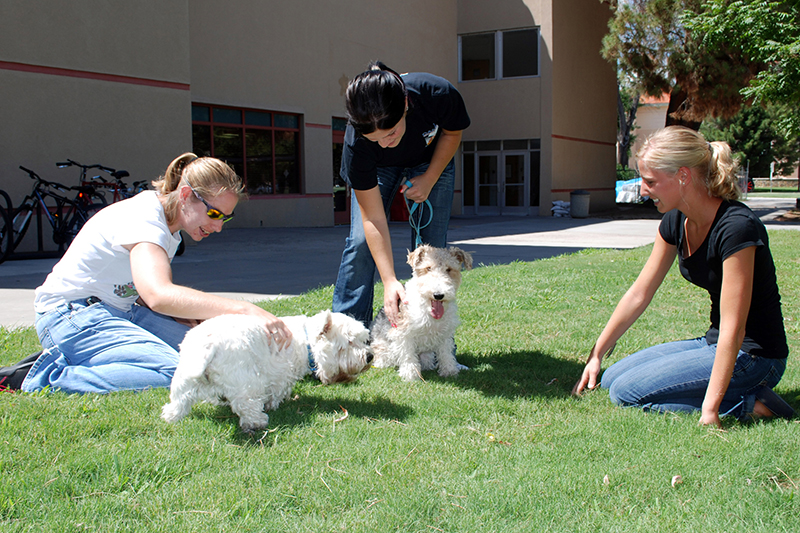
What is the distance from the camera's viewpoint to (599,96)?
27.9 metres

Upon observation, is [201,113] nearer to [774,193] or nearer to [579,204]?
[579,204]

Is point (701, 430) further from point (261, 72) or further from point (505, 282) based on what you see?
point (261, 72)

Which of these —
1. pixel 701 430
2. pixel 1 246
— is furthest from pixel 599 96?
pixel 701 430

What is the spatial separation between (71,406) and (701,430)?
3.31 metres

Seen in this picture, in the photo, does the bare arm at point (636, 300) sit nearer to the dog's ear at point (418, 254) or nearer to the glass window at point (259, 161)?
the dog's ear at point (418, 254)

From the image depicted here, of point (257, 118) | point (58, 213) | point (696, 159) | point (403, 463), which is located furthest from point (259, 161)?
point (403, 463)

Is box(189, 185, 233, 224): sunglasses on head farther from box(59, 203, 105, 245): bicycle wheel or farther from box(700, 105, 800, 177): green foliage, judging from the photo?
box(700, 105, 800, 177): green foliage

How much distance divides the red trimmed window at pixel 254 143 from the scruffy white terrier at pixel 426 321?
1314 cm

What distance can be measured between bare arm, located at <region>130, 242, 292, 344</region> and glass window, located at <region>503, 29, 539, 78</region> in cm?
2302

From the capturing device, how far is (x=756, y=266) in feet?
10.1

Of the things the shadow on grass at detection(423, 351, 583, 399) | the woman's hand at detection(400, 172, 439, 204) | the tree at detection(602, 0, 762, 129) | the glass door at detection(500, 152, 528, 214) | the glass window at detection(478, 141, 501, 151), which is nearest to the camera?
the shadow on grass at detection(423, 351, 583, 399)

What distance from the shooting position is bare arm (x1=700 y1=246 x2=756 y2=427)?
2.94 metres

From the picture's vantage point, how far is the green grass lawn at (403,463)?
2.31m

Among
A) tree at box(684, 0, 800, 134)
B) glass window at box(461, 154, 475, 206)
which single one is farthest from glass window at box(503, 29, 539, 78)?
tree at box(684, 0, 800, 134)
